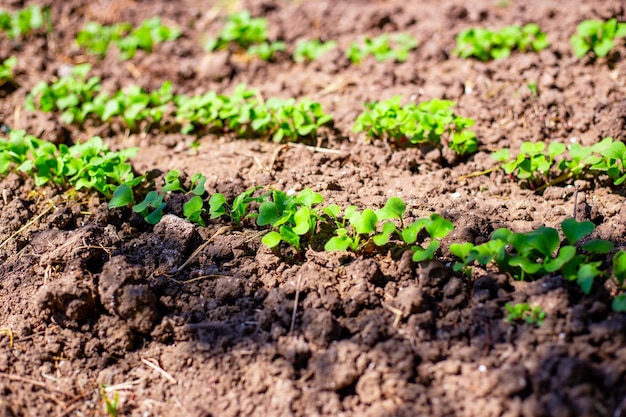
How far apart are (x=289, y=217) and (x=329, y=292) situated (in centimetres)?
39

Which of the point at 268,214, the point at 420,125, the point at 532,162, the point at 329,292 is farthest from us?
the point at 420,125

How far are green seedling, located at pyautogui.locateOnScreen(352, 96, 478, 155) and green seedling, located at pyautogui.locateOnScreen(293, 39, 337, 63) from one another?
3.76 feet

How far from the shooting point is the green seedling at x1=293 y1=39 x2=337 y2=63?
4465 millimetres

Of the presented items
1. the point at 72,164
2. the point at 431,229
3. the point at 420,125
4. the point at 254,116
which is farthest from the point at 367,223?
the point at 72,164

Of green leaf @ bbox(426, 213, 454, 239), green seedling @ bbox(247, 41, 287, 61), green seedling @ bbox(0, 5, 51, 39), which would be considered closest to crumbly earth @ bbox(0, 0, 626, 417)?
green leaf @ bbox(426, 213, 454, 239)

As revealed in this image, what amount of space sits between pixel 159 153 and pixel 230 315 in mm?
1626

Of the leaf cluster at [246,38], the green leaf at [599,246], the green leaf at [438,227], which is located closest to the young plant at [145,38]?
the leaf cluster at [246,38]

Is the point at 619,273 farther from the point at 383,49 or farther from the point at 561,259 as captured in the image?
the point at 383,49

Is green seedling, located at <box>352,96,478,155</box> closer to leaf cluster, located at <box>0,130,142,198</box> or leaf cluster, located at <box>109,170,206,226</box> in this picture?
leaf cluster, located at <box>109,170,206,226</box>

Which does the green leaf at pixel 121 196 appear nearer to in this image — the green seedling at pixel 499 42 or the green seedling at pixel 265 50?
the green seedling at pixel 265 50

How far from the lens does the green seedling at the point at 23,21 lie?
4.97 m

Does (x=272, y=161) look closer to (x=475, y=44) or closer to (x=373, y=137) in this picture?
(x=373, y=137)

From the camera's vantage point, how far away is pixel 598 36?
395 cm

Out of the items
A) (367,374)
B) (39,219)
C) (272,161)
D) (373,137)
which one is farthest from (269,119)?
(367,374)
